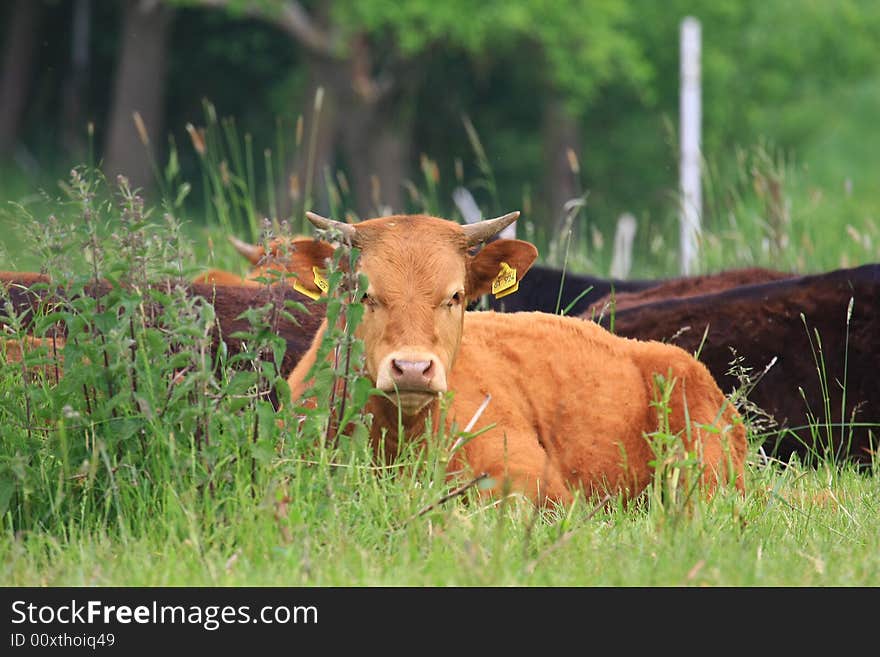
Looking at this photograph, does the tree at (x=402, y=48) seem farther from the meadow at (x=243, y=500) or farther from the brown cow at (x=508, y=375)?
the meadow at (x=243, y=500)

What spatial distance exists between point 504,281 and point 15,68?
910 inches

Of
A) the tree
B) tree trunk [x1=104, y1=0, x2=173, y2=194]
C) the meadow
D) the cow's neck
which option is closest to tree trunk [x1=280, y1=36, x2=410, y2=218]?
the tree

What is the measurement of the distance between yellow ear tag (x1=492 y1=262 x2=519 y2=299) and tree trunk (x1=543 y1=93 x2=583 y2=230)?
19.7 meters

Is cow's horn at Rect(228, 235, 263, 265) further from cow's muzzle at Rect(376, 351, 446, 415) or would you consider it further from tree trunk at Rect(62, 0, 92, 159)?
A: tree trunk at Rect(62, 0, 92, 159)

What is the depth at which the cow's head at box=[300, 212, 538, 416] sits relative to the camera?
4750 mm

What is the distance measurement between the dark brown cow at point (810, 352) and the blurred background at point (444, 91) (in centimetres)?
1207

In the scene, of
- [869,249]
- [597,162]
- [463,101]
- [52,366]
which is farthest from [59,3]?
[52,366]

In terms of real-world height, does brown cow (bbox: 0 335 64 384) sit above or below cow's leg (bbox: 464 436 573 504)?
above

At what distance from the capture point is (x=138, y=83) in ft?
81.0

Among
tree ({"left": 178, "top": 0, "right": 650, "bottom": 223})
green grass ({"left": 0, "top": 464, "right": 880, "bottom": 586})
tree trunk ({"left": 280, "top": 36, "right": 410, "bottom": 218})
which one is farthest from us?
tree trunk ({"left": 280, "top": 36, "right": 410, "bottom": 218})

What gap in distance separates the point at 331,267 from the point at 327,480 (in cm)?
63

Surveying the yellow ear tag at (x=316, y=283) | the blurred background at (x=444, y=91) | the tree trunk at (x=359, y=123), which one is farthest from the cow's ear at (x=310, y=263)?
the tree trunk at (x=359, y=123)
